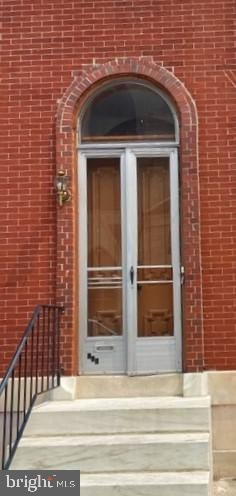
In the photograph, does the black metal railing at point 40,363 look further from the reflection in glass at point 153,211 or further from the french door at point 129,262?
the reflection in glass at point 153,211

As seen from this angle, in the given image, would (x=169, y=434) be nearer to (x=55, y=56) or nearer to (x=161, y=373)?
(x=161, y=373)

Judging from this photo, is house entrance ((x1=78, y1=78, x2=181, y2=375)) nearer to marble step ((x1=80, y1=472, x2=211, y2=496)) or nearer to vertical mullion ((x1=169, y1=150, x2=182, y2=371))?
vertical mullion ((x1=169, y1=150, x2=182, y2=371))

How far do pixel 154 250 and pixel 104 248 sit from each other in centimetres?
52

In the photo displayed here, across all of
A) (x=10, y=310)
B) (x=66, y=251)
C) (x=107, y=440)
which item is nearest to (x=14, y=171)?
(x=66, y=251)

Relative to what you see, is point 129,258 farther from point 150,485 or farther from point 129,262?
point 150,485

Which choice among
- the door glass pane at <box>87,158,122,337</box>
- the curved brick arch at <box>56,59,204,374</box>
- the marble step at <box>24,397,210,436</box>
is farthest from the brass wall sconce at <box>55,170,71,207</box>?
the marble step at <box>24,397,210,436</box>

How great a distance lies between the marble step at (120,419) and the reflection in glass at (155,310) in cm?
95

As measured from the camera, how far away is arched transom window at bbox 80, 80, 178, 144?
6512 millimetres

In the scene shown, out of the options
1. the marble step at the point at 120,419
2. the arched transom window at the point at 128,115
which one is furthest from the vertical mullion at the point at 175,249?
the marble step at the point at 120,419

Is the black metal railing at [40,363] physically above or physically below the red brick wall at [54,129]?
below

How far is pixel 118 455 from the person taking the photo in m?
4.97

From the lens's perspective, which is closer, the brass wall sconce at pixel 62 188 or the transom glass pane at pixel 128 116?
the brass wall sconce at pixel 62 188

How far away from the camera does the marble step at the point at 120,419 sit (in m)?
5.31

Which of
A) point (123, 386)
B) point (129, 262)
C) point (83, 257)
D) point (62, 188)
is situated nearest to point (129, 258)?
point (129, 262)
